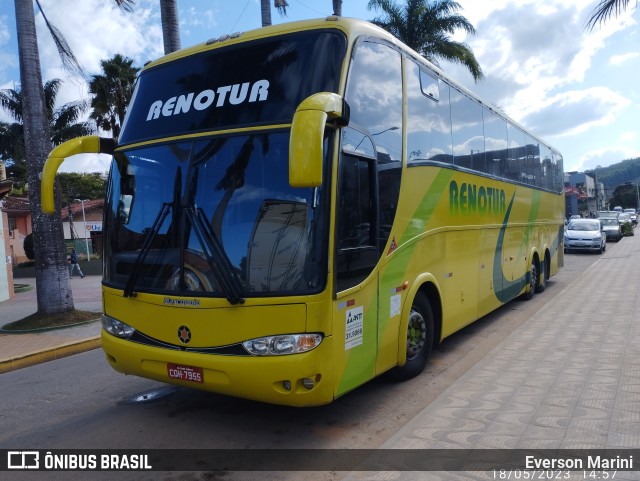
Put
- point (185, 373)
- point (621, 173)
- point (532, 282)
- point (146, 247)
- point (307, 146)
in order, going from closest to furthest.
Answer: point (307, 146)
point (185, 373)
point (146, 247)
point (532, 282)
point (621, 173)

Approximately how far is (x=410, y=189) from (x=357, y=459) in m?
2.81

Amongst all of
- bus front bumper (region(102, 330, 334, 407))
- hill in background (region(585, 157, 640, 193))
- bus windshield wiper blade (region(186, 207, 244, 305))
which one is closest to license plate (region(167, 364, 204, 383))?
bus front bumper (region(102, 330, 334, 407))

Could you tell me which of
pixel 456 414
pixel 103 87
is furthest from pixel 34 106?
pixel 103 87

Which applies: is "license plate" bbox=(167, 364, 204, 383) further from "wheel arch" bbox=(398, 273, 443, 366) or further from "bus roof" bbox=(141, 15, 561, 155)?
"bus roof" bbox=(141, 15, 561, 155)

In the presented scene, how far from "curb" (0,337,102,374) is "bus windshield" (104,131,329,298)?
14.1ft

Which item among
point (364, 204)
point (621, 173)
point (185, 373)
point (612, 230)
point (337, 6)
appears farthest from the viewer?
point (621, 173)

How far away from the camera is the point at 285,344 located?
13.2 ft

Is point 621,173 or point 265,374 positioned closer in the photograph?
point 265,374

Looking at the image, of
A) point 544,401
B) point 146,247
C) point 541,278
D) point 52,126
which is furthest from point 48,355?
point 52,126

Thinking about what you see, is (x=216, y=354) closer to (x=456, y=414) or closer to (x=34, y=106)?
(x=456, y=414)

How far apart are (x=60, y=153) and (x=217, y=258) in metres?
2.20

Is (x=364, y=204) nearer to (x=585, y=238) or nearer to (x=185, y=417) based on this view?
(x=185, y=417)

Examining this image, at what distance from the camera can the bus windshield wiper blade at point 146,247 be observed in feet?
14.7

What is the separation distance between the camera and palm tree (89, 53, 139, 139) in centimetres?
2562
